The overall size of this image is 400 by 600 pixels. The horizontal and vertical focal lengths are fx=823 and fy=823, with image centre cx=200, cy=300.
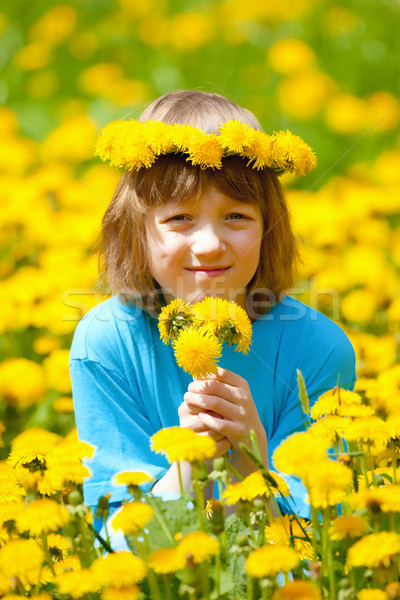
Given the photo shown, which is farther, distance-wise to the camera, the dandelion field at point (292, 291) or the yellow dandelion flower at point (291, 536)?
the yellow dandelion flower at point (291, 536)

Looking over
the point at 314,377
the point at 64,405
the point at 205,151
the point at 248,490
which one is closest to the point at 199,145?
the point at 205,151

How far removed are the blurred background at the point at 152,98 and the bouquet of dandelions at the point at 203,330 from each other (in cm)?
62

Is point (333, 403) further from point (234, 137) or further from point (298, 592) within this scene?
point (234, 137)

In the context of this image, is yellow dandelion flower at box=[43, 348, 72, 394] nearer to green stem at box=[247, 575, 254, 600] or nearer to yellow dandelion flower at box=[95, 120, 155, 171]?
yellow dandelion flower at box=[95, 120, 155, 171]

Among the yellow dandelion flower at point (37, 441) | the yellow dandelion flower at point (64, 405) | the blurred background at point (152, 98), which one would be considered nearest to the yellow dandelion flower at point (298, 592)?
the yellow dandelion flower at point (37, 441)

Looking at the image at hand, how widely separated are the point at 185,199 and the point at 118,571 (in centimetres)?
79

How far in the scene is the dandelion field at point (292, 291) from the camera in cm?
109

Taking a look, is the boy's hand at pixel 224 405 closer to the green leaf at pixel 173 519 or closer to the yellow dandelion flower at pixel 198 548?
the green leaf at pixel 173 519

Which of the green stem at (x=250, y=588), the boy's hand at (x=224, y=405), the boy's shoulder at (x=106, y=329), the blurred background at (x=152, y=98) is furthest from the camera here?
the blurred background at (x=152, y=98)

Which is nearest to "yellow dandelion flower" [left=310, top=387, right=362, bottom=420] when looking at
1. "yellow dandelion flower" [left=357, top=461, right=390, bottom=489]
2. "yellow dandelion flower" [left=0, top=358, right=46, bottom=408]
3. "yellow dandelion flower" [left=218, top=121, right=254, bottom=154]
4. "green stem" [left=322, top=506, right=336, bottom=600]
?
"yellow dandelion flower" [left=357, top=461, right=390, bottom=489]

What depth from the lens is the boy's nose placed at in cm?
152

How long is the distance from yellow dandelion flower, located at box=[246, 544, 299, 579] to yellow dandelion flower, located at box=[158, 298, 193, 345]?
44cm

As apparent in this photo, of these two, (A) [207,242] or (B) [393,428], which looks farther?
(A) [207,242]

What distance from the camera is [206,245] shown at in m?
1.52
